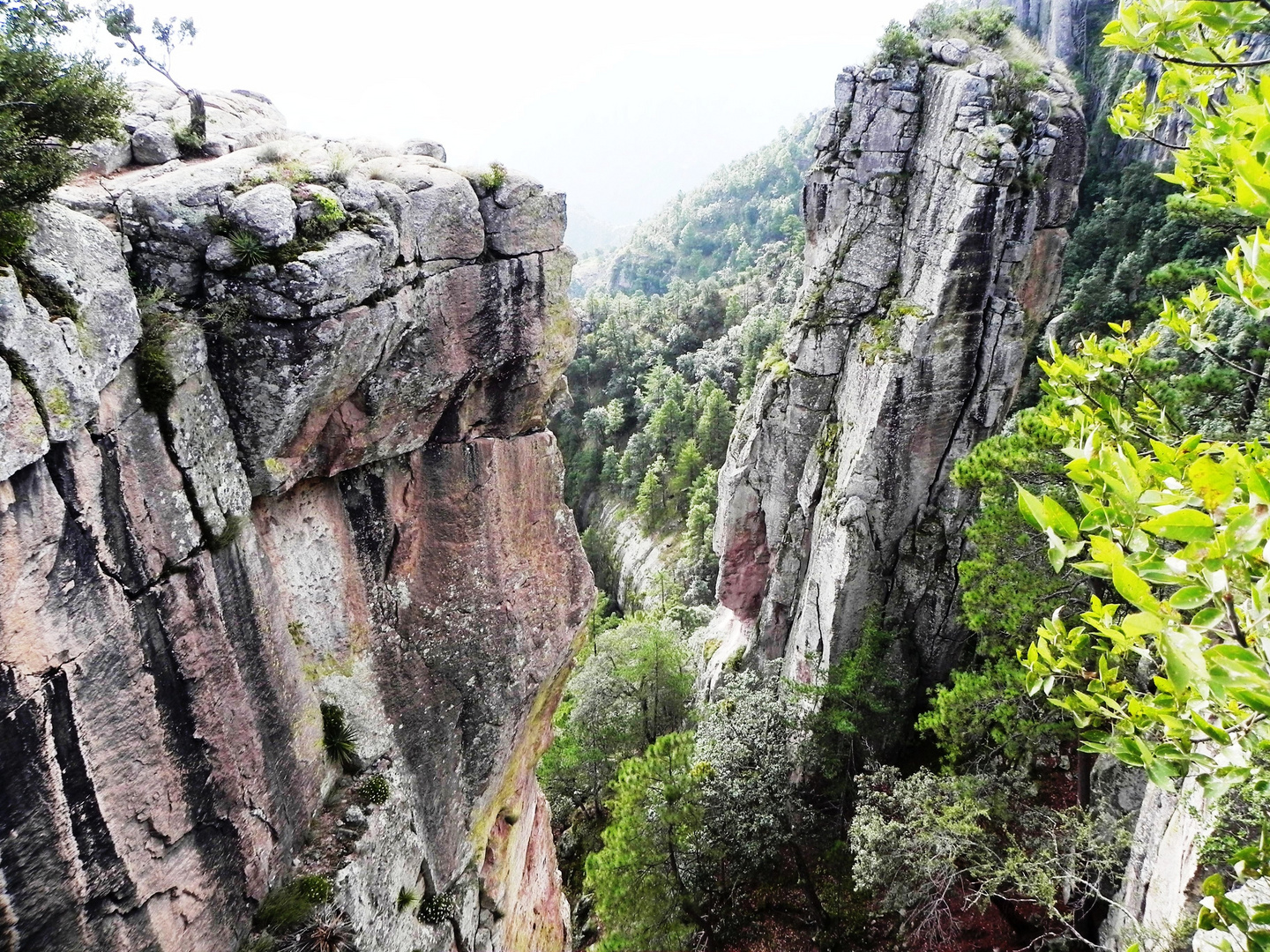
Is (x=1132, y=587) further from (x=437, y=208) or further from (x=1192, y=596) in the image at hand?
(x=437, y=208)

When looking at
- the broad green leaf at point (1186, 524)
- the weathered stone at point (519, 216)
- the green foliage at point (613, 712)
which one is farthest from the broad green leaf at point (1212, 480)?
the green foliage at point (613, 712)

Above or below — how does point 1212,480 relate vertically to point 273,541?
above

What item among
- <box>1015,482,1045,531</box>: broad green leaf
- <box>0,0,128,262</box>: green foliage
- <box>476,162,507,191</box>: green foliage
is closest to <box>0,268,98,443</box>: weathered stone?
<box>0,0,128,262</box>: green foliage

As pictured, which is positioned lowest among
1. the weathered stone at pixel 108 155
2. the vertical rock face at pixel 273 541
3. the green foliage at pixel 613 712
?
the green foliage at pixel 613 712

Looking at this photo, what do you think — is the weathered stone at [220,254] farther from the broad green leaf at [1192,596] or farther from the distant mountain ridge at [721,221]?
the distant mountain ridge at [721,221]

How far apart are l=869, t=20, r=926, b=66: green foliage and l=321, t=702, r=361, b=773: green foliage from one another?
2275 centimetres

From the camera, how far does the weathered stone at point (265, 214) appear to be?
791 centimetres

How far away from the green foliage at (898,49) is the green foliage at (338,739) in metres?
22.7

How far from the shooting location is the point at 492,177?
10.3 metres

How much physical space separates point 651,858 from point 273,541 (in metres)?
12.7

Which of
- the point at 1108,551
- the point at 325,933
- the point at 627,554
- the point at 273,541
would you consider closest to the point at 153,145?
the point at 273,541

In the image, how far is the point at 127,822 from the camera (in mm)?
6891

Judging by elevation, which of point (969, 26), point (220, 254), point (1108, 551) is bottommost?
point (1108, 551)

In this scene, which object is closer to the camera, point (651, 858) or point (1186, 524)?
point (1186, 524)
